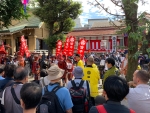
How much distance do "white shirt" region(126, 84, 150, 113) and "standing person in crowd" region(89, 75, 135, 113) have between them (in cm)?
75

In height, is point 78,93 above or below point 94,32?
below

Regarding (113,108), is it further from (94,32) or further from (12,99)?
(94,32)

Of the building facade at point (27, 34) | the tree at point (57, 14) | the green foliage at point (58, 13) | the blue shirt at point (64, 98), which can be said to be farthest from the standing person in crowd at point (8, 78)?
the green foliage at point (58, 13)

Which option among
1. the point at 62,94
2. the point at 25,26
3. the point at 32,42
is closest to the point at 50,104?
the point at 62,94

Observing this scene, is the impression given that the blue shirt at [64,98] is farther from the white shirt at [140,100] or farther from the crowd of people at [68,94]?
the white shirt at [140,100]

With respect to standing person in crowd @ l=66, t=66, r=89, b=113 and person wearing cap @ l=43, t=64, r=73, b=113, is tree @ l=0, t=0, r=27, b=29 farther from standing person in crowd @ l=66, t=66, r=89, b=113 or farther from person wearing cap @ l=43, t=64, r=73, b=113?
person wearing cap @ l=43, t=64, r=73, b=113

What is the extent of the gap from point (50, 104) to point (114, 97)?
1163mm

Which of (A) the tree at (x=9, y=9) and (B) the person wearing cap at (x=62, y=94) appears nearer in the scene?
(B) the person wearing cap at (x=62, y=94)

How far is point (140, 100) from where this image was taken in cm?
275

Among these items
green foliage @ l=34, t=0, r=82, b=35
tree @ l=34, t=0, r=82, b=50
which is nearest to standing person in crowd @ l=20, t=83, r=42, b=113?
tree @ l=34, t=0, r=82, b=50

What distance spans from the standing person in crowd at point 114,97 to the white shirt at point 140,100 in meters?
0.75

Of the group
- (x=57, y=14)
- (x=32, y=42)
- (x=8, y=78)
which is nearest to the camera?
(x=8, y=78)

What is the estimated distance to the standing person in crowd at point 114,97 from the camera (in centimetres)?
195

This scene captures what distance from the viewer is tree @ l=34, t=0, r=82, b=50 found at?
21.8 metres
